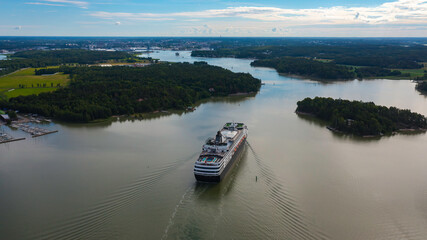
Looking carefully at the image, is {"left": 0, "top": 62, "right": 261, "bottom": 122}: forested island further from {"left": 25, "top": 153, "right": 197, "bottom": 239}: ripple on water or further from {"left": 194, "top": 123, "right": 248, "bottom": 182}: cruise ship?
{"left": 25, "top": 153, "right": 197, "bottom": 239}: ripple on water

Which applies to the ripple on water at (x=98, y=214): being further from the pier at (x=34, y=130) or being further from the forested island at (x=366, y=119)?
the forested island at (x=366, y=119)

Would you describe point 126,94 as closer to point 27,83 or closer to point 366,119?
point 27,83

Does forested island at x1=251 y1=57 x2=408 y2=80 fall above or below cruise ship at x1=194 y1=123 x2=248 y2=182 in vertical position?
above

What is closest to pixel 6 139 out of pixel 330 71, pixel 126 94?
pixel 126 94

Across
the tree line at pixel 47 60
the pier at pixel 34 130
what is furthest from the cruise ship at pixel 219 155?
the tree line at pixel 47 60

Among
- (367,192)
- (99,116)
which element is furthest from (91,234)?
(99,116)

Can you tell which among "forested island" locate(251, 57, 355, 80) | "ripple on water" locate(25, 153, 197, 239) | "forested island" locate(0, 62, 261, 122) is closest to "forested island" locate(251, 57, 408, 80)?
"forested island" locate(251, 57, 355, 80)
